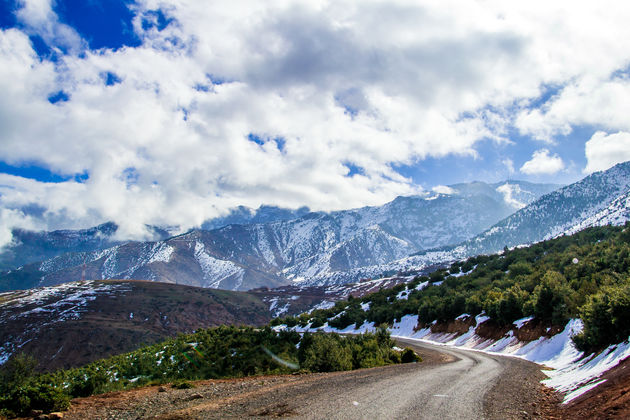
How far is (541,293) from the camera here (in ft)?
91.6

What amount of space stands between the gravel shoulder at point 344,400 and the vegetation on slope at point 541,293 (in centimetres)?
431

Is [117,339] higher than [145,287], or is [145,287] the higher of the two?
[145,287]

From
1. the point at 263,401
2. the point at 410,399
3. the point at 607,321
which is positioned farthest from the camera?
the point at 607,321

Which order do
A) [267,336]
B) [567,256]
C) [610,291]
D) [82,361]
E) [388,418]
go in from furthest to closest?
[82,361]
[567,256]
[267,336]
[610,291]
[388,418]

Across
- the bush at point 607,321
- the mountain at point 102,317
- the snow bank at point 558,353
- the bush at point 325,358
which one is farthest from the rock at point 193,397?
the mountain at point 102,317

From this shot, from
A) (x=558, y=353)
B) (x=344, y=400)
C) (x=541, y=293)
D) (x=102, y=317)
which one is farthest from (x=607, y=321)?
(x=102, y=317)

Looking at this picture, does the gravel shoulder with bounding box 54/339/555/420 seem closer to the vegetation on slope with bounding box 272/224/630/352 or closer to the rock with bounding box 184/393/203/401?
the rock with bounding box 184/393/203/401

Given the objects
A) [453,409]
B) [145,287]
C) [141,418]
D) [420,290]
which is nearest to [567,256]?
[420,290]

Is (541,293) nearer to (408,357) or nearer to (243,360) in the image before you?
(408,357)

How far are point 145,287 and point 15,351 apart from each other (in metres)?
77.7

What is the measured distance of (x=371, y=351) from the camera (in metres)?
25.9

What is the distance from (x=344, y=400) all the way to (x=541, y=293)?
2412 centimetres

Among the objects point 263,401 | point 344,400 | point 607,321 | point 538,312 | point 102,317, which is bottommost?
point 538,312

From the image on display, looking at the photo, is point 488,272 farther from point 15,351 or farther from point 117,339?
point 15,351
